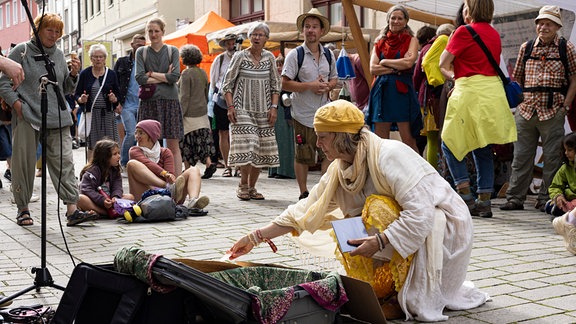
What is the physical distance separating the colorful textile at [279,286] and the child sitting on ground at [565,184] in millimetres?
4055

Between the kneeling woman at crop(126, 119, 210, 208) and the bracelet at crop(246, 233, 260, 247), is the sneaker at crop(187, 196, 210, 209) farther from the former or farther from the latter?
the bracelet at crop(246, 233, 260, 247)

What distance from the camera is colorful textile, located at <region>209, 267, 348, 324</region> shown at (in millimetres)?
3604

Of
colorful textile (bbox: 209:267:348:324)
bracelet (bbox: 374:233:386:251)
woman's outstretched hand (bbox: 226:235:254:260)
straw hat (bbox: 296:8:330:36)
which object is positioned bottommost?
colorful textile (bbox: 209:267:348:324)

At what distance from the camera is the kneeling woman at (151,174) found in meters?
8.51

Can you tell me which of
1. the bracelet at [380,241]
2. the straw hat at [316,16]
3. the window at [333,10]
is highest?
the window at [333,10]

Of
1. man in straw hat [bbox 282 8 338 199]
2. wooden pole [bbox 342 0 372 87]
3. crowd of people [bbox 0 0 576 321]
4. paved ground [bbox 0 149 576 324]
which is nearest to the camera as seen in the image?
crowd of people [bbox 0 0 576 321]

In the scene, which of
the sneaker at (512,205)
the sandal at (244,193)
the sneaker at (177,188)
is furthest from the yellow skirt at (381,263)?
the sandal at (244,193)

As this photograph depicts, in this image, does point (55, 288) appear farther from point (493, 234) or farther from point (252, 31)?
point (252, 31)

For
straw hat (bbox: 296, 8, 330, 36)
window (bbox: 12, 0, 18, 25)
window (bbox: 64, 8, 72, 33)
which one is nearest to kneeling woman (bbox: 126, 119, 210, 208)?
straw hat (bbox: 296, 8, 330, 36)

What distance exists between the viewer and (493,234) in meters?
6.91

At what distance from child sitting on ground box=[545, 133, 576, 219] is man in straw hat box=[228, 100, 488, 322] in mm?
3331

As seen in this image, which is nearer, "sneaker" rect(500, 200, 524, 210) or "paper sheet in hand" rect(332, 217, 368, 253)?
"paper sheet in hand" rect(332, 217, 368, 253)

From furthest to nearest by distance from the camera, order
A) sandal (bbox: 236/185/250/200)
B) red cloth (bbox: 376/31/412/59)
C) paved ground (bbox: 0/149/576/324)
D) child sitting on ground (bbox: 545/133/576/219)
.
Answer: sandal (bbox: 236/185/250/200)
red cloth (bbox: 376/31/412/59)
child sitting on ground (bbox: 545/133/576/219)
paved ground (bbox: 0/149/576/324)

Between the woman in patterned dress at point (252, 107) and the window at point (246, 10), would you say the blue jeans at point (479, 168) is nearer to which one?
the woman in patterned dress at point (252, 107)
